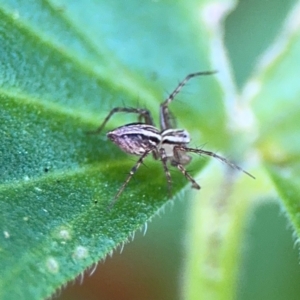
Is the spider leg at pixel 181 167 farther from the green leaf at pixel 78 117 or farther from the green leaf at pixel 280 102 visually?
the green leaf at pixel 280 102

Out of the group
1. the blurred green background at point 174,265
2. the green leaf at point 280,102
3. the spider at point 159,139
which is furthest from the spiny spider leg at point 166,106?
the blurred green background at point 174,265

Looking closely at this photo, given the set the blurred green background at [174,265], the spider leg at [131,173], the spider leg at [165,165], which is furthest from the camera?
the blurred green background at [174,265]

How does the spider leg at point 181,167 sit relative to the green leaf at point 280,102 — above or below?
below

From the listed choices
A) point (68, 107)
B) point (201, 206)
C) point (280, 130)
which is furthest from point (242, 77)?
point (68, 107)

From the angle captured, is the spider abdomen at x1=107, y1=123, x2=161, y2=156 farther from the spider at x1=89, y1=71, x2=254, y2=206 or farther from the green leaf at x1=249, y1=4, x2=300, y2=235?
the green leaf at x1=249, y1=4, x2=300, y2=235

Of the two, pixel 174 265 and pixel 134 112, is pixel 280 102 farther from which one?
pixel 174 265

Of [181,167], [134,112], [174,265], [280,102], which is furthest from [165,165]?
[174,265]

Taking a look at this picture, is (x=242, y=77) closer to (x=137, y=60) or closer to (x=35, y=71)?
(x=137, y=60)
